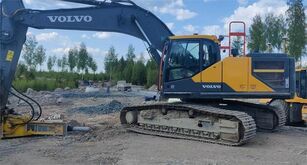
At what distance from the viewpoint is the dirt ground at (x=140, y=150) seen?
9.02 metres

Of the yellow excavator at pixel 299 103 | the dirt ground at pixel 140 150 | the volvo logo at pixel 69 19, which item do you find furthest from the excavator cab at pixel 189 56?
the yellow excavator at pixel 299 103

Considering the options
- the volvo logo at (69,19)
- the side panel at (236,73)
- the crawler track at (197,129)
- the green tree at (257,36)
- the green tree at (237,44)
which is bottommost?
the crawler track at (197,129)

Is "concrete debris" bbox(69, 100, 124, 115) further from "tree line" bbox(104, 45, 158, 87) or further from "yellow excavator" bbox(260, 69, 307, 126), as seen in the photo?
"tree line" bbox(104, 45, 158, 87)

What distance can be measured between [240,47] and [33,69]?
4340cm

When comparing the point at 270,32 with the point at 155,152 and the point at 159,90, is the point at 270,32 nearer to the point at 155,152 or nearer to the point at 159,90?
the point at 159,90

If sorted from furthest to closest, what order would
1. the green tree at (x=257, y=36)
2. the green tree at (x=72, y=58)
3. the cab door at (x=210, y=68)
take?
the green tree at (x=72, y=58)
the green tree at (x=257, y=36)
the cab door at (x=210, y=68)

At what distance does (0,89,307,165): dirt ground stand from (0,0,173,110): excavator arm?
2.21 metres

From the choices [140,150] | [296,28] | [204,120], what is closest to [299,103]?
[204,120]

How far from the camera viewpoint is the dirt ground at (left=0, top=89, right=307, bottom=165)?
29.6ft

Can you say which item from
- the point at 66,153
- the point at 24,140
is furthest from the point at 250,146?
the point at 24,140

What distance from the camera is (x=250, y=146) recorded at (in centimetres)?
1097

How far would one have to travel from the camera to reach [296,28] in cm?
3216

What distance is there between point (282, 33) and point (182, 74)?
24399mm

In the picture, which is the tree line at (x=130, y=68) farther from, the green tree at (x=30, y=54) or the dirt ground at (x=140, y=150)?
the dirt ground at (x=140, y=150)
